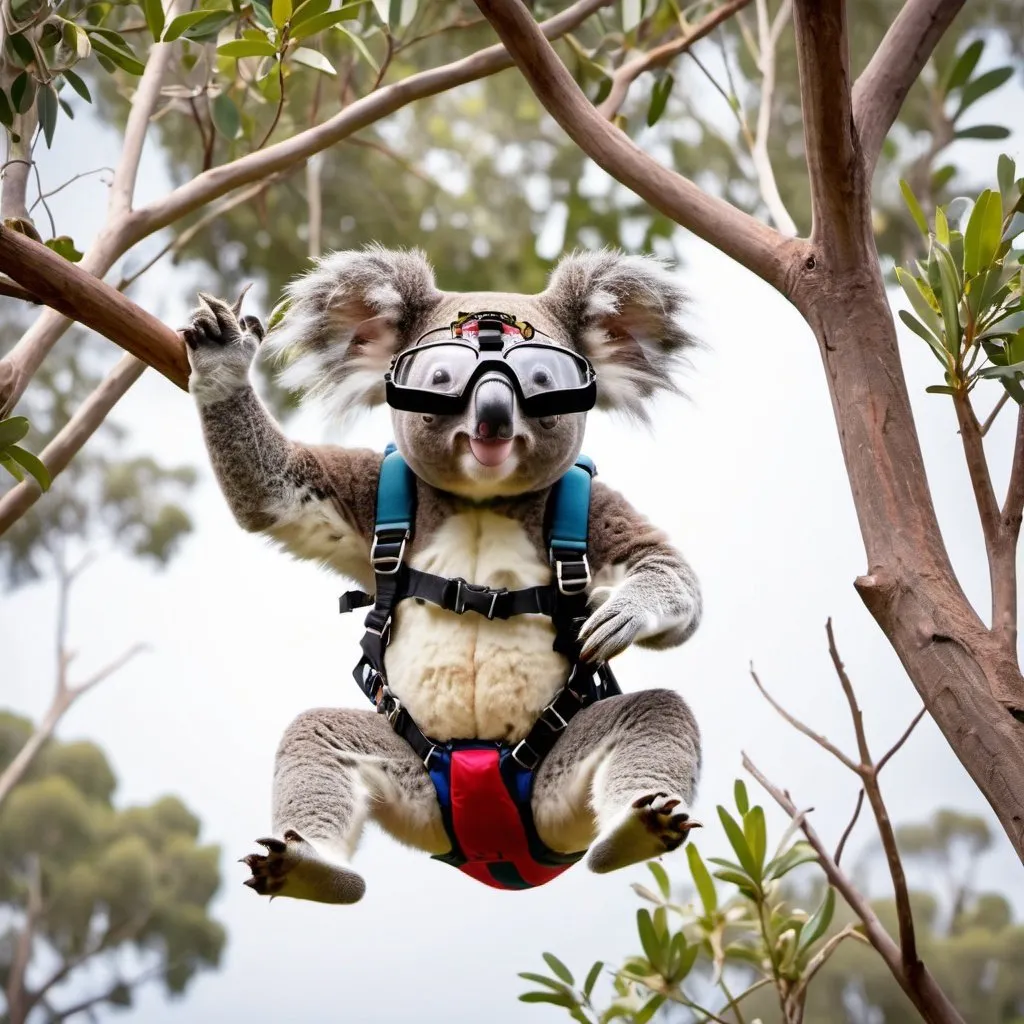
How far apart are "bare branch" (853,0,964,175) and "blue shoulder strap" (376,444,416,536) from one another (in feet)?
2.64

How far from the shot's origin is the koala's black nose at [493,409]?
1691 mm

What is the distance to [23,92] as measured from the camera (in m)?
2.05

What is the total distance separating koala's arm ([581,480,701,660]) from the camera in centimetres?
168

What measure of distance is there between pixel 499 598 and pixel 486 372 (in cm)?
33

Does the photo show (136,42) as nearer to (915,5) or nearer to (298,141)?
(298,141)

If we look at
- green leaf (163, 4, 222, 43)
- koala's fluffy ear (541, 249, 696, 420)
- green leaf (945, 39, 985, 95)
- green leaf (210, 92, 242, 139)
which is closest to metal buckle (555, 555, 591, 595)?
koala's fluffy ear (541, 249, 696, 420)

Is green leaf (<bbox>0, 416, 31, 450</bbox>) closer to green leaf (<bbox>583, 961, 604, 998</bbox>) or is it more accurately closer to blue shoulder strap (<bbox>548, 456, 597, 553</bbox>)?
blue shoulder strap (<bbox>548, 456, 597, 553</bbox>)

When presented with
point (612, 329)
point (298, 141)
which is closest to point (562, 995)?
point (612, 329)

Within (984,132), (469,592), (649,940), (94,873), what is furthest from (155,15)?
(94,873)

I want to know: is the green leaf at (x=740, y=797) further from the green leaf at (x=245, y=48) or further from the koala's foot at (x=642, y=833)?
the green leaf at (x=245, y=48)

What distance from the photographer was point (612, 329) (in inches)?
81.0

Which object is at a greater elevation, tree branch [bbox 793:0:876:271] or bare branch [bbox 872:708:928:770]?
tree branch [bbox 793:0:876:271]

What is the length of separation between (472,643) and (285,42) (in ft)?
3.33

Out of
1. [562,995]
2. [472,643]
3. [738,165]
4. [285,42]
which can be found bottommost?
[562,995]
